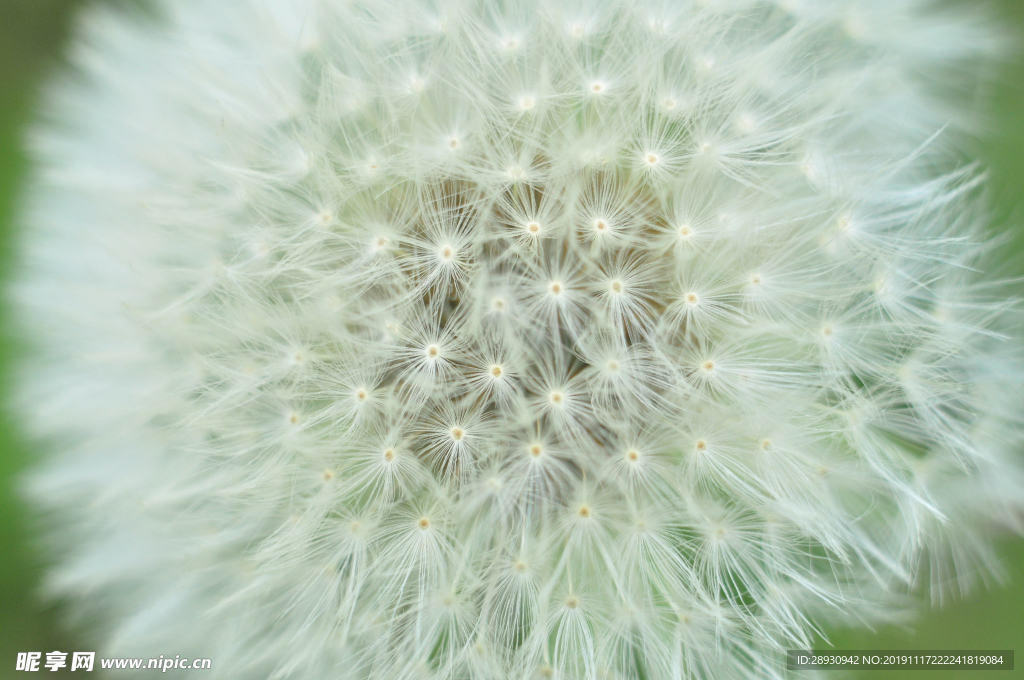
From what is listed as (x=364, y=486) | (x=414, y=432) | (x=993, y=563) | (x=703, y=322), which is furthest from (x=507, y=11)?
(x=993, y=563)

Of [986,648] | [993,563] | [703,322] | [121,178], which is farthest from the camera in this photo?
[986,648]

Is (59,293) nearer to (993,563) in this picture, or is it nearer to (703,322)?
(703,322)
